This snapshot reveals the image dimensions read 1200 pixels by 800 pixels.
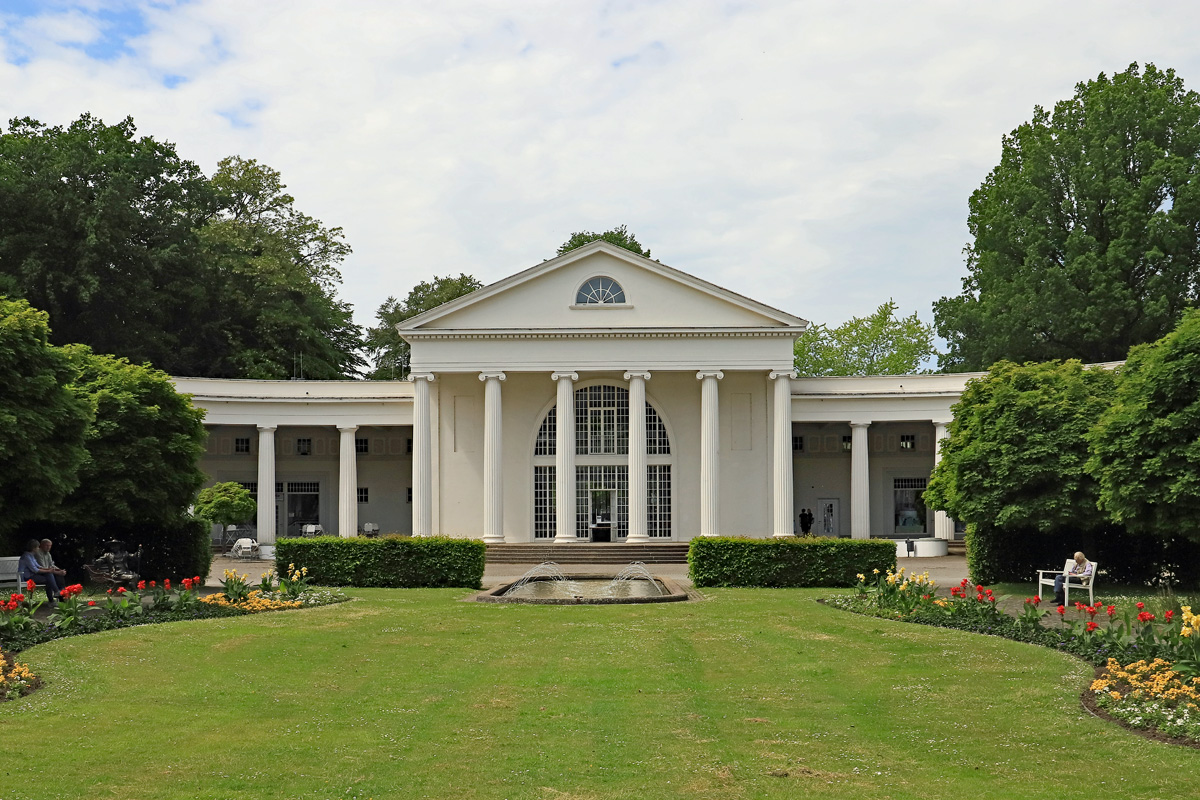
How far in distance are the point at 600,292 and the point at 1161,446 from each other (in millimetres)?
26602

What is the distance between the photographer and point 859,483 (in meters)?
47.1

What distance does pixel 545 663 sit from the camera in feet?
50.3

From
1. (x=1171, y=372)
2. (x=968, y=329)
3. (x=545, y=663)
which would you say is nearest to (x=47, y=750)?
(x=545, y=663)

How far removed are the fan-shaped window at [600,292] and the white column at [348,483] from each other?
36.7ft

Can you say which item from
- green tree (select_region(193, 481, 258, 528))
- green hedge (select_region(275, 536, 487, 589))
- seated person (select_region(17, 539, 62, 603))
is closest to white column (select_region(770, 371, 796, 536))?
green tree (select_region(193, 481, 258, 528))

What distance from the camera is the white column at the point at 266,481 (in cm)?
4775

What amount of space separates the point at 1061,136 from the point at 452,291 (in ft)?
111

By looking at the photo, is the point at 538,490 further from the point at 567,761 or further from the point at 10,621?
the point at 567,761

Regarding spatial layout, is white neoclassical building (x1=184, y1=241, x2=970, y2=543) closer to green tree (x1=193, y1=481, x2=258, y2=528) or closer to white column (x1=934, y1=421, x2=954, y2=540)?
white column (x1=934, y1=421, x2=954, y2=540)

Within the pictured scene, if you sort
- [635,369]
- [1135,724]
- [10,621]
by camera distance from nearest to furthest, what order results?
[1135,724], [10,621], [635,369]

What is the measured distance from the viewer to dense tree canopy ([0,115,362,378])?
5059 cm

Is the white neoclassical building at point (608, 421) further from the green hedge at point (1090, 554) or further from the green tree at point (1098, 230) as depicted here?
the green hedge at point (1090, 554)

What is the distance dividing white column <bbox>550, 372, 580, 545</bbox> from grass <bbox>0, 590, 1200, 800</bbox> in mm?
25499

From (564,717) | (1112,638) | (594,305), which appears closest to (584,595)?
(1112,638)
